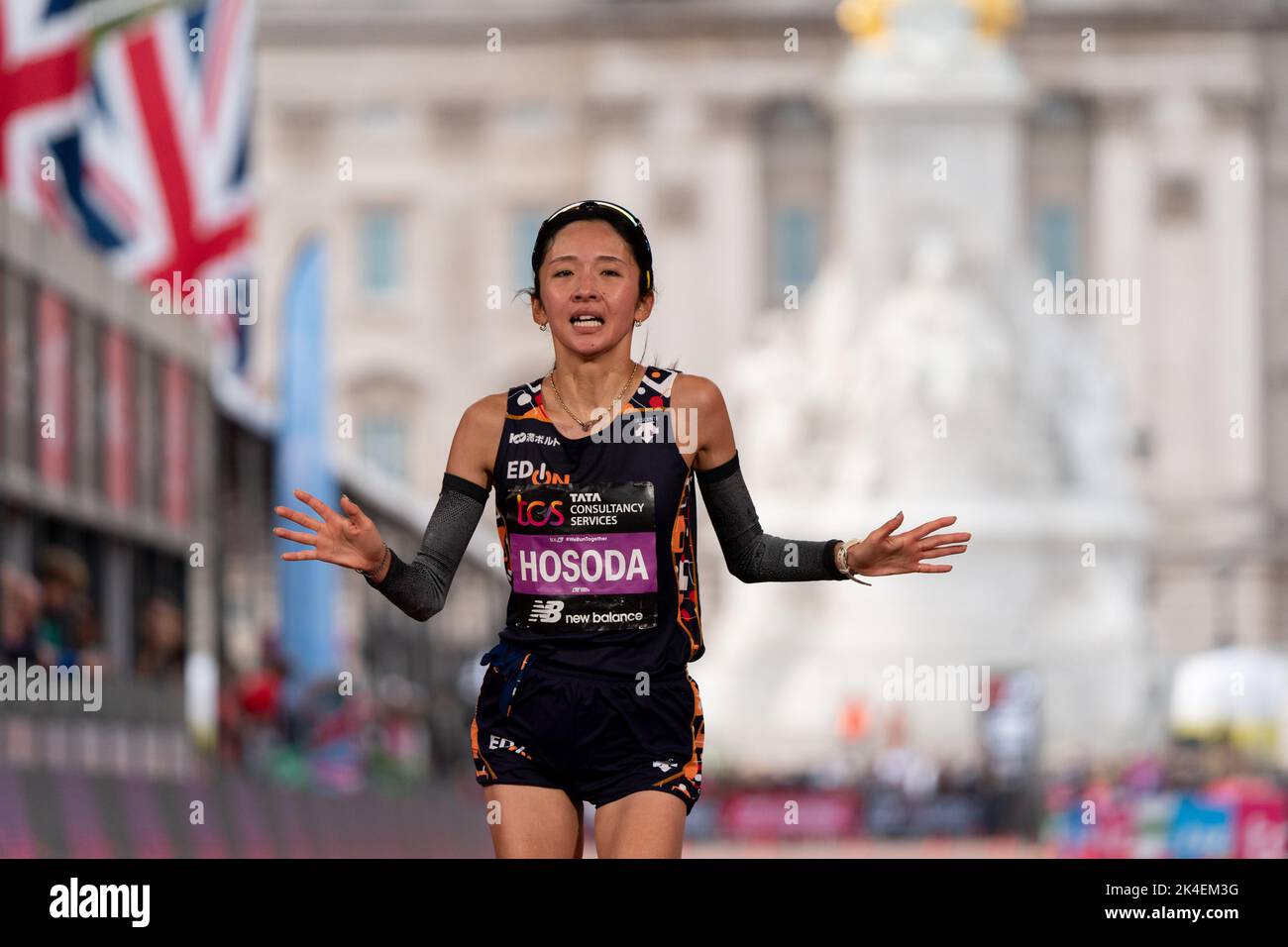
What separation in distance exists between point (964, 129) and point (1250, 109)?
49.7 metres

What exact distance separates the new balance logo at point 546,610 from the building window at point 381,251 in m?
100

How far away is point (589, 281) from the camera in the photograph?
17.4ft

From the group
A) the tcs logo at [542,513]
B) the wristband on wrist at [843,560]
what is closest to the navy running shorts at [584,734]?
the tcs logo at [542,513]

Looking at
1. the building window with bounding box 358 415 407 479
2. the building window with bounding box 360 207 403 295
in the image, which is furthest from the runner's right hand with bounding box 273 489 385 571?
the building window with bounding box 360 207 403 295

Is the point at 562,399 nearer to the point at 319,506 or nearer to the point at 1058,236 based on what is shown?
the point at 319,506

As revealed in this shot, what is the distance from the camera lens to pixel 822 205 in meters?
102

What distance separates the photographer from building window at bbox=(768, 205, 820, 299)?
100938 millimetres

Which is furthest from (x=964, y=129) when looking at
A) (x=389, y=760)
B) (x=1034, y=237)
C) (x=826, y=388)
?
(x=1034, y=237)

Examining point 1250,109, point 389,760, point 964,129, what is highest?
point 1250,109

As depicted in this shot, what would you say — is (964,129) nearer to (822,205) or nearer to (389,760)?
(389,760)

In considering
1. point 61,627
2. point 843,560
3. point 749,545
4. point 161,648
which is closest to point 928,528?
point 843,560

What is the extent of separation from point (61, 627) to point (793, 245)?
280 feet

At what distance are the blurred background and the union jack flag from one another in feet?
0.20

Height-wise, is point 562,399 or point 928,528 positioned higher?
point 562,399
